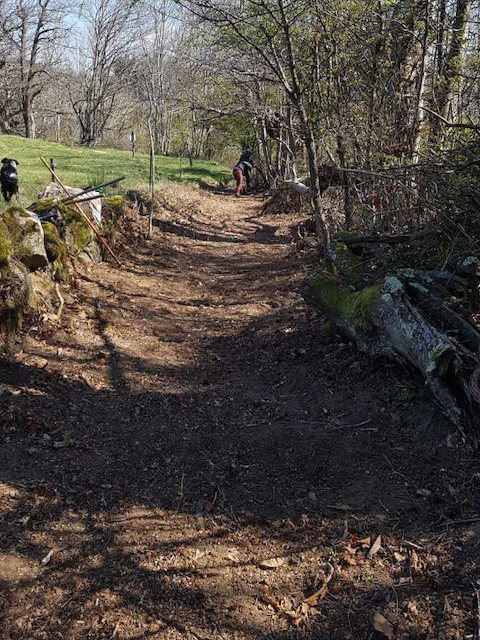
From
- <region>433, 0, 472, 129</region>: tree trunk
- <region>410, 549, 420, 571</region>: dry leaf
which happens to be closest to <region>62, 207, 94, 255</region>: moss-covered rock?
<region>433, 0, 472, 129</region>: tree trunk

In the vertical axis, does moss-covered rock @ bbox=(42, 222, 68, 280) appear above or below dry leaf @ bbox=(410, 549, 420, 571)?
above

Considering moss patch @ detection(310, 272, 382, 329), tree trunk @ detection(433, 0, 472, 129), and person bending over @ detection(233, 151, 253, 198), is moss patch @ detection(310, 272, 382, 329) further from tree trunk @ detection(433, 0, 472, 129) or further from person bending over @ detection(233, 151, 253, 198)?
person bending over @ detection(233, 151, 253, 198)

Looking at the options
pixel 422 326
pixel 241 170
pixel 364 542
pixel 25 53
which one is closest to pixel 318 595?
pixel 364 542

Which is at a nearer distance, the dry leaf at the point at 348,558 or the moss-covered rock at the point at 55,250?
the dry leaf at the point at 348,558

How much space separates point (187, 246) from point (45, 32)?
36.7 metres

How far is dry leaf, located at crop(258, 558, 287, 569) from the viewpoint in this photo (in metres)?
2.97

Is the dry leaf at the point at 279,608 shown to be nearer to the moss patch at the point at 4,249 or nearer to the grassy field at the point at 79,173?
the moss patch at the point at 4,249

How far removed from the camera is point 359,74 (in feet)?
25.8

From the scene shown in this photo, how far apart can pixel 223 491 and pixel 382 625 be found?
4.53 ft

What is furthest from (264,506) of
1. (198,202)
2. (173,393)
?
(198,202)

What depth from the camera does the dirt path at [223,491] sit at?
105 inches

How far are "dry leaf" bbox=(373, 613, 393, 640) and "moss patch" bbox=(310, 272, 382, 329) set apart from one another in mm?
2481

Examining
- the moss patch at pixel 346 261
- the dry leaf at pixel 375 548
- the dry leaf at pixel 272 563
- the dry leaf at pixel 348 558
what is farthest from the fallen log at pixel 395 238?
the dry leaf at pixel 272 563

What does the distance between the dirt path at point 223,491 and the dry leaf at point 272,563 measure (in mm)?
21
